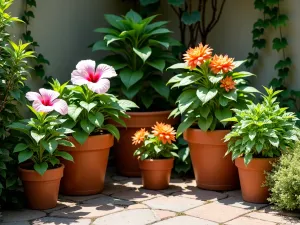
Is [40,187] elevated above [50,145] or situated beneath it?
situated beneath

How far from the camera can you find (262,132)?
3.14 m

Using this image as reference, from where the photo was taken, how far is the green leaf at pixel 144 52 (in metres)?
3.74

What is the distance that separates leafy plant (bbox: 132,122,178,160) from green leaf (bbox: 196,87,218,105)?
0.99ft

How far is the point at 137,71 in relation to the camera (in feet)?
12.8

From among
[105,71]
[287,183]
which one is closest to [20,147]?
[105,71]

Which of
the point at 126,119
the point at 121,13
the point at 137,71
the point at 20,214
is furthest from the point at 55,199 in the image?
the point at 121,13

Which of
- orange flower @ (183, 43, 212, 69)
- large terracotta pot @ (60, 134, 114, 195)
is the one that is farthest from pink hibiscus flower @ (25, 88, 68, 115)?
orange flower @ (183, 43, 212, 69)

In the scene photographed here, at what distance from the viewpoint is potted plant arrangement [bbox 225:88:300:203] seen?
3145mm

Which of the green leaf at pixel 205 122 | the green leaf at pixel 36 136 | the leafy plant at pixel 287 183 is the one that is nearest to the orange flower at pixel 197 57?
the green leaf at pixel 205 122

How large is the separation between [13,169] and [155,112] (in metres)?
1.12

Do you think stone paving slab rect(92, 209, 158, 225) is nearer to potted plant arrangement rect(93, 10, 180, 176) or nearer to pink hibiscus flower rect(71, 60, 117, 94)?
pink hibiscus flower rect(71, 60, 117, 94)

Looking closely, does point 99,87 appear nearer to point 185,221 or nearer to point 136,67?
point 136,67

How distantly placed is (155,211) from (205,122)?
27.2 inches

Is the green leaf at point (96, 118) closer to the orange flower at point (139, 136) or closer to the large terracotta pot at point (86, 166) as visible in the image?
the large terracotta pot at point (86, 166)
